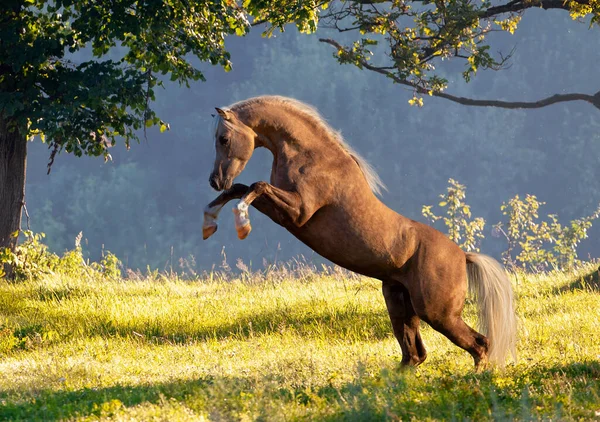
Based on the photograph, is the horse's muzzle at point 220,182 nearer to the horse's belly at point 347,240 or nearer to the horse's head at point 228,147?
the horse's head at point 228,147

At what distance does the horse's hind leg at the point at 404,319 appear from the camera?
783 cm

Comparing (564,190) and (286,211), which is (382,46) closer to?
(564,190)

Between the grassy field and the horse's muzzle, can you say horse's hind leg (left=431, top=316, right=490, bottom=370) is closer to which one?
the grassy field

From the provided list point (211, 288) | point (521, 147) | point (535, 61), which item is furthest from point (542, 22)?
point (211, 288)

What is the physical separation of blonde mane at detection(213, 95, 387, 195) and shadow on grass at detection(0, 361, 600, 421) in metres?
1.71

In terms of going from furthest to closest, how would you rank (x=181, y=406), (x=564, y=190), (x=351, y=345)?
(x=564, y=190) < (x=351, y=345) < (x=181, y=406)

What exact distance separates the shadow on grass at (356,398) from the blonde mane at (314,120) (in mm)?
1713

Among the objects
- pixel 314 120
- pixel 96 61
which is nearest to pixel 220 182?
pixel 314 120

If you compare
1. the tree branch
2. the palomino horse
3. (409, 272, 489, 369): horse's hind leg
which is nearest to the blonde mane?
the palomino horse

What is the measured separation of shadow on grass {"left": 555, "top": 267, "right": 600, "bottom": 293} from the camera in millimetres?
13680

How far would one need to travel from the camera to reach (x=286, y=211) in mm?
6711

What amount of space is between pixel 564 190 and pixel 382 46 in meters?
21.1

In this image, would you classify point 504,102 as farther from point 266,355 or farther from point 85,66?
point 266,355

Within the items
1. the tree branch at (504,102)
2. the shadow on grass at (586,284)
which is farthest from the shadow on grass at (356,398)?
the tree branch at (504,102)
